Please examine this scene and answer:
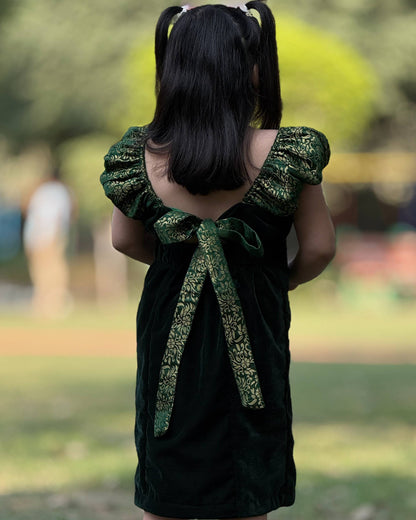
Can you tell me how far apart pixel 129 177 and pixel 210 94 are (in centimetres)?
32

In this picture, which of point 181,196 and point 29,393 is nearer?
point 181,196

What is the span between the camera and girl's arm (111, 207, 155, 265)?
2.99m

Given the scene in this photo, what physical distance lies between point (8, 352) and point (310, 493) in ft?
19.9

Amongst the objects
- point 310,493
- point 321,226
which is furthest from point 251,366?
point 310,493

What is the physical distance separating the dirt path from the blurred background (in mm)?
35

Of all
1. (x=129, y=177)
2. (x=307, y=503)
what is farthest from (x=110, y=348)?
(x=129, y=177)

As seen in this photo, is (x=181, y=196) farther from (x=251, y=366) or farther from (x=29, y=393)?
(x=29, y=393)

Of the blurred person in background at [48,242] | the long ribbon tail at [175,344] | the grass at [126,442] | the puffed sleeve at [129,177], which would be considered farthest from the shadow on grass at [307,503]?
the blurred person in background at [48,242]

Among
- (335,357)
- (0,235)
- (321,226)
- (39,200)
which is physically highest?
(0,235)

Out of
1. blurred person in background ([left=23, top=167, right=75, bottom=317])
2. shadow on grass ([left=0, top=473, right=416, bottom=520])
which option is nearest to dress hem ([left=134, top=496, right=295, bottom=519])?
shadow on grass ([left=0, top=473, right=416, bottom=520])

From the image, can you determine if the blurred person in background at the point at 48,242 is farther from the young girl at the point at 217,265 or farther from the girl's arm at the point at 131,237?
the young girl at the point at 217,265

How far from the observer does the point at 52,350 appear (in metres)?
10.6

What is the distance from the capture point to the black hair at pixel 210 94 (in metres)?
2.68

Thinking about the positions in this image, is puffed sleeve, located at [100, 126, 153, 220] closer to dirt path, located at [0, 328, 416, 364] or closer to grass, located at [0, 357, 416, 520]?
grass, located at [0, 357, 416, 520]
